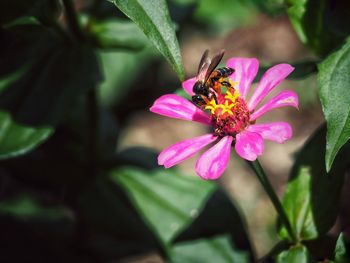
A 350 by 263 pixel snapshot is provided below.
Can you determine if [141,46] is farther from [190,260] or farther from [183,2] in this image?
[190,260]

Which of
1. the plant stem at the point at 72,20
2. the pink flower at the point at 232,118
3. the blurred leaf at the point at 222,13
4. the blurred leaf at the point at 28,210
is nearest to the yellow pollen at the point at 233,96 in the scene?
the pink flower at the point at 232,118

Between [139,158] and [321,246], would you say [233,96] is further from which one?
[139,158]

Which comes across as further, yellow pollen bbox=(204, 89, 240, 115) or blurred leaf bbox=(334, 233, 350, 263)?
yellow pollen bbox=(204, 89, 240, 115)

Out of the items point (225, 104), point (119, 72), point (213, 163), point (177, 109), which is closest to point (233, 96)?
point (225, 104)

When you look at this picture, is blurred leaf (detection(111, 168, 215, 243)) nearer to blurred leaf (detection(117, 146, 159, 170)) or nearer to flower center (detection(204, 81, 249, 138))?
blurred leaf (detection(117, 146, 159, 170))

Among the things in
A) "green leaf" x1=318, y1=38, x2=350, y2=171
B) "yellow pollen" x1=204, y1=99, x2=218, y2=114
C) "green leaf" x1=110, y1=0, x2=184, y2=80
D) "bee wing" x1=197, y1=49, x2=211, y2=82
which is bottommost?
"green leaf" x1=318, y1=38, x2=350, y2=171

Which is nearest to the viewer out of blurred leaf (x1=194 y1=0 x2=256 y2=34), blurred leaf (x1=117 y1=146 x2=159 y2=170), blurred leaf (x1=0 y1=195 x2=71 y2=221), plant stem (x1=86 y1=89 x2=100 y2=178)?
plant stem (x1=86 y1=89 x2=100 y2=178)

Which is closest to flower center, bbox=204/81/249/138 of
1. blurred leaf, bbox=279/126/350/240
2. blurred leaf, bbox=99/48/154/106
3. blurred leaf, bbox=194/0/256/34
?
blurred leaf, bbox=279/126/350/240

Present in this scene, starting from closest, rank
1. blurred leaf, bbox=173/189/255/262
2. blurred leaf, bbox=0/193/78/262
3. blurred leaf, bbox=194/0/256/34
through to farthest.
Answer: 1. blurred leaf, bbox=173/189/255/262
2. blurred leaf, bbox=0/193/78/262
3. blurred leaf, bbox=194/0/256/34
